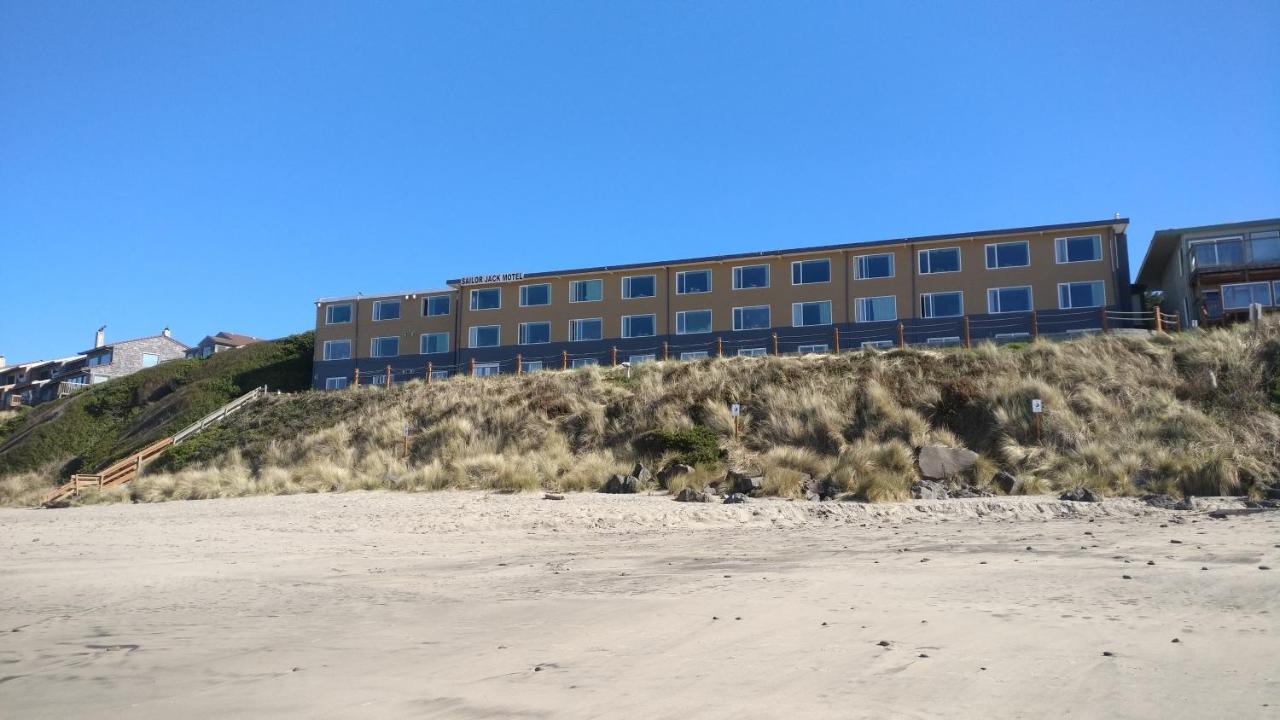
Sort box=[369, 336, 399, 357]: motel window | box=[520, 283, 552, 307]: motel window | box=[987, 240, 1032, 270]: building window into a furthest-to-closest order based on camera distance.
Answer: box=[369, 336, 399, 357]: motel window → box=[520, 283, 552, 307]: motel window → box=[987, 240, 1032, 270]: building window

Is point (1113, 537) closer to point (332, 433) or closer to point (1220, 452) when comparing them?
point (1220, 452)

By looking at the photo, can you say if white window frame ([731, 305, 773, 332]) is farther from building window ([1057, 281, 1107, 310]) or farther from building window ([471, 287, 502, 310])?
building window ([471, 287, 502, 310])

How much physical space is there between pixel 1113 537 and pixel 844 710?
321 inches

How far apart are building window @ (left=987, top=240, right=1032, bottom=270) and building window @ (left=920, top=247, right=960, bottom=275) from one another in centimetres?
145

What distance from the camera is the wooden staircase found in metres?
28.3

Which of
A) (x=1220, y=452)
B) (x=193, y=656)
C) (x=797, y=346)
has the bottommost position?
(x=193, y=656)

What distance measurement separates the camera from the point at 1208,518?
12.5 metres

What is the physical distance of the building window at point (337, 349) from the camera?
5125 centimetres

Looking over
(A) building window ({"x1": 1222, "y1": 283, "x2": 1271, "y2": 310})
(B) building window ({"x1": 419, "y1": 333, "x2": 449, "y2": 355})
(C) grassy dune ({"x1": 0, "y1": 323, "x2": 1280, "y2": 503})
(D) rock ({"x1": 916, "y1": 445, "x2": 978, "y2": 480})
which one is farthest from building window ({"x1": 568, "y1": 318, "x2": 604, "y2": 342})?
(A) building window ({"x1": 1222, "y1": 283, "x2": 1271, "y2": 310})

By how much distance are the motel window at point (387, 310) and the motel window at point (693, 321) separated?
1779 cm

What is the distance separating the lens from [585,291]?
152 feet

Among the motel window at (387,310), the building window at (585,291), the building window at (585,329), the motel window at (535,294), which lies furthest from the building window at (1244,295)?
the motel window at (387,310)

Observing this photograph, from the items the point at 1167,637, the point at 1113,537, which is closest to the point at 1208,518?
the point at 1113,537

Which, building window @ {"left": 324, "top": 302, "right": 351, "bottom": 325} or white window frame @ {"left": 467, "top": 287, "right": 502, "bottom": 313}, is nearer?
white window frame @ {"left": 467, "top": 287, "right": 502, "bottom": 313}
